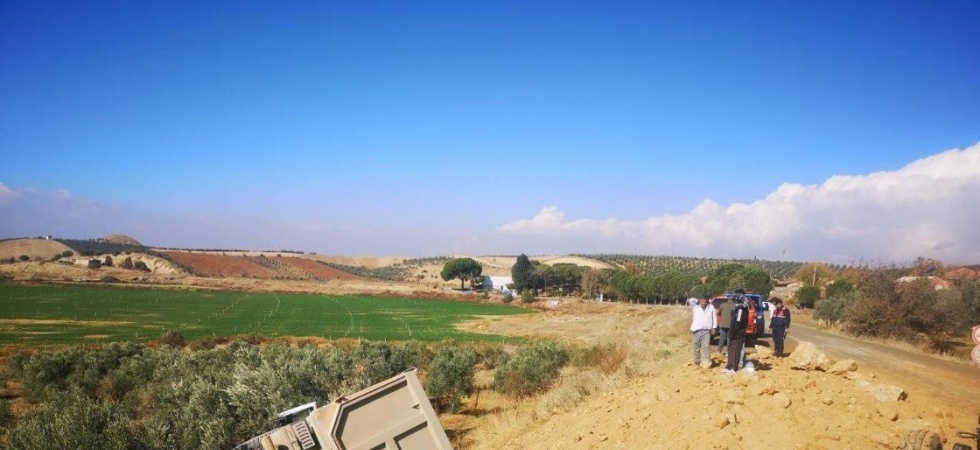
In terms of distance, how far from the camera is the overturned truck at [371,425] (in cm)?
732

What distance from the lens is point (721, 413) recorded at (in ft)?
32.8

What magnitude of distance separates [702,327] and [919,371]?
8.99 meters

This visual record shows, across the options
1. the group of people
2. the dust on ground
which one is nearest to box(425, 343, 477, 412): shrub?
the dust on ground

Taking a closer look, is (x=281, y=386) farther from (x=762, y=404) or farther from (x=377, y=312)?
(x=377, y=312)

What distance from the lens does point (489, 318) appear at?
Answer: 75.2 meters

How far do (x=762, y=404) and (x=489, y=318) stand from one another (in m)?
65.9

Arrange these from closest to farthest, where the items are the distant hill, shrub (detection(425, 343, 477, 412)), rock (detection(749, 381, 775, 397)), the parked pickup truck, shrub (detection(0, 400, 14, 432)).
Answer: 1. rock (detection(749, 381, 775, 397))
2. the parked pickup truck
3. shrub (detection(0, 400, 14, 432))
4. shrub (detection(425, 343, 477, 412))
5. the distant hill

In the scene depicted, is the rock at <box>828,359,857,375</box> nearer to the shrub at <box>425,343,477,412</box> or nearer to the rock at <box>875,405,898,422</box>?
the rock at <box>875,405,898,422</box>

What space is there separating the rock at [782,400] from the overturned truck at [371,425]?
665 centimetres

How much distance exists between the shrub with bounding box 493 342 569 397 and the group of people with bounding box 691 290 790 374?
8916 mm

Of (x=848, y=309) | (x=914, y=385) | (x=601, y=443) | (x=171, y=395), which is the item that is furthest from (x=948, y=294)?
(x=171, y=395)

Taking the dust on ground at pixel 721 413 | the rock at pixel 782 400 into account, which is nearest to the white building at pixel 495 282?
the dust on ground at pixel 721 413

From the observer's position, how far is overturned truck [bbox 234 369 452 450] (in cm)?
732

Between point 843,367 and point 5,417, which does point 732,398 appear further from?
point 5,417
